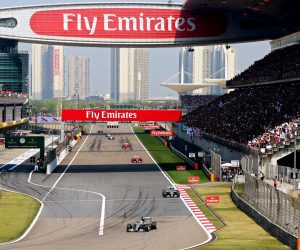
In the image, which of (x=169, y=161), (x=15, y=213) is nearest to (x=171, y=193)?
(x=15, y=213)

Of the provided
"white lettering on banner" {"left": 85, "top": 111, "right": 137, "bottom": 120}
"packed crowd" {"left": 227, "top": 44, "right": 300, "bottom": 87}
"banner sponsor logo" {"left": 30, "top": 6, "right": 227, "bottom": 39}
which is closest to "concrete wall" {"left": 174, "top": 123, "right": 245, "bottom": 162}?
"packed crowd" {"left": 227, "top": 44, "right": 300, "bottom": 87}

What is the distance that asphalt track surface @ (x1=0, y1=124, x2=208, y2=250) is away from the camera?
1676 inches

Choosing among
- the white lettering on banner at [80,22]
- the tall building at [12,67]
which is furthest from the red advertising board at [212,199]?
the tall building at [12,67]

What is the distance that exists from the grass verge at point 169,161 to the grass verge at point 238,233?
60.8 feet

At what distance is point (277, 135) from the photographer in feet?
217

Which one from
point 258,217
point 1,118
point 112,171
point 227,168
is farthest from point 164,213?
point 1,118

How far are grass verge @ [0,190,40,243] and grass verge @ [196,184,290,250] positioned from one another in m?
12.0

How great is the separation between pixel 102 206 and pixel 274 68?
36.9 m

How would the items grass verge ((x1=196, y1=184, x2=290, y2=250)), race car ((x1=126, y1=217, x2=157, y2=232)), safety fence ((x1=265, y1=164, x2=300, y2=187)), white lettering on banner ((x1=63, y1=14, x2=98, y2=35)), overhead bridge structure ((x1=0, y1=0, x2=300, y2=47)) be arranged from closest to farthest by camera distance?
1. grass verge ((x1=196, y1=184, x2=290, y2=250))
2. race car ((x1=126, y1=217, x2=157, y2=232))
3. safety fence ((x1=265, y1=164, x2=300, y2=187))
4. overhead bridge structure ((x1=0, y1=0, x2=300, y2=47))
5. white lettering on banner ((x1=63, y1=14, x2=98, y2=35))

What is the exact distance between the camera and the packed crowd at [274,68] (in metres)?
78.8

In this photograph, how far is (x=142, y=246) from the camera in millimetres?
40750

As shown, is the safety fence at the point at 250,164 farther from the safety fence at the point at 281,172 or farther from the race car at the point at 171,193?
the race car at the point at 171,193

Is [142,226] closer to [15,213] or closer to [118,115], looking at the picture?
[15,213]

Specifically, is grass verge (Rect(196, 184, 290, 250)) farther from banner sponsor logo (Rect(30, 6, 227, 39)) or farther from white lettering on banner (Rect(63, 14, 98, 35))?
white lettering on banner (Rect(63, 14, 98, 35))
